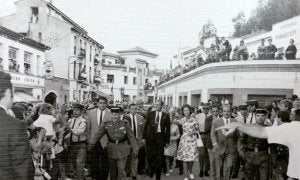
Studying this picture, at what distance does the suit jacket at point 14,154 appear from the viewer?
2.34 meters

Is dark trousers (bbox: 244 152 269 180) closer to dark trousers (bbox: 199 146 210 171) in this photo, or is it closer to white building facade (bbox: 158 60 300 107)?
dark trousers (bbox: 199 146 210 171)

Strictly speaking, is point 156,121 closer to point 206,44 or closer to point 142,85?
point 206,44

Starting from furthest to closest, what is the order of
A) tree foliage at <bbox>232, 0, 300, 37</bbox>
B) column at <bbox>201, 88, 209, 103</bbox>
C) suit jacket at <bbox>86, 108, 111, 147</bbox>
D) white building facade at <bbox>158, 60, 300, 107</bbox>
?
column at <bbox>201, 88, 209, 103</bbox> < white building facade at <bbox>158, 60, 300, 107</bbox> < tree foliage at <bbox>232, 0, 300, 37</bbox> < suit jacket at <bbox>86, 108, 111, 147</bbox>

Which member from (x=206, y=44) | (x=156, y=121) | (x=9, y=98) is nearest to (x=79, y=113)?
(x=156, y=121)

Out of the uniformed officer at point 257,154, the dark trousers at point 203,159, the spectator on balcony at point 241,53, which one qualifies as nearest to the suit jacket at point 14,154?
the uniformed officer at point 257,154

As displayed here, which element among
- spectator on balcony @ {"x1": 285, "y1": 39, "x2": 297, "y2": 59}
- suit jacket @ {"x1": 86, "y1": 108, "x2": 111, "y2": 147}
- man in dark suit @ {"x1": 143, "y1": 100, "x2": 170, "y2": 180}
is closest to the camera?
suit jacket @ {"x1": 86, "y1": 108, "x2": 111, "y2": 147}

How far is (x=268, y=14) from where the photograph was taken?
1558 centimetres

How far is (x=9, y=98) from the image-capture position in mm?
2617

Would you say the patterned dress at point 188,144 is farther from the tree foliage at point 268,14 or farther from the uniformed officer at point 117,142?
the tree foliage at point 268,14

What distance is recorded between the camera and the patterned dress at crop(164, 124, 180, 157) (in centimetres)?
747

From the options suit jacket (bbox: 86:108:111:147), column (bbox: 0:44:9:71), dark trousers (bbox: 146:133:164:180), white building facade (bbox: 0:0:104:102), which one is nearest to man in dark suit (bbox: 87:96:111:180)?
suit jacket (bbox: 86:108:111:147)

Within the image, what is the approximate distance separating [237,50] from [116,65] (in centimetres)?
3534

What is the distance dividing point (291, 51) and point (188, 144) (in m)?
5.90

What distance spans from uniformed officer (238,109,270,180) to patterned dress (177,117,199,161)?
1292 millimetres
